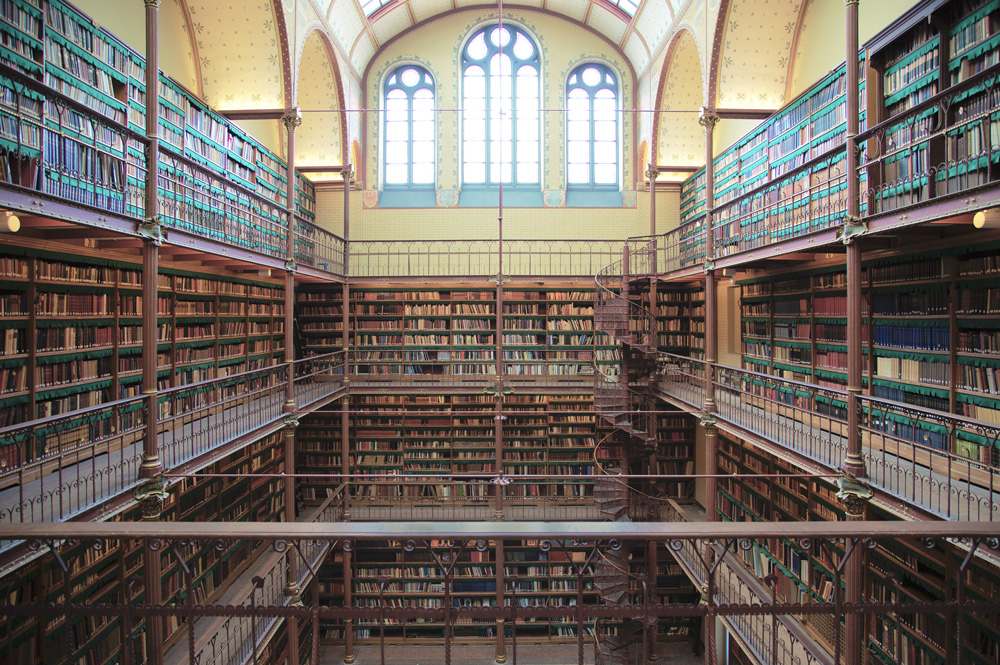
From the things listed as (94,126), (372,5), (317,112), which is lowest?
(94,126)

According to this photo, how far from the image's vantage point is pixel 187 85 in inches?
289

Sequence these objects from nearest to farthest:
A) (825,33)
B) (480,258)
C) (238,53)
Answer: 1. (825,33)
2. (238,53)
3. (480,258)

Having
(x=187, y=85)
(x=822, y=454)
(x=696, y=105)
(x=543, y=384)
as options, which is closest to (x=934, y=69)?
(x=822, y=454)

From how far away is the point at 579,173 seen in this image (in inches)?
→ 443

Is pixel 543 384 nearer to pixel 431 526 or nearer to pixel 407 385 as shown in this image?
pixel 407 385

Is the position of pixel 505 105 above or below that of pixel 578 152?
above

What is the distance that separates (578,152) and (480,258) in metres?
3.06

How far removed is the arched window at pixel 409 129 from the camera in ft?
36.6

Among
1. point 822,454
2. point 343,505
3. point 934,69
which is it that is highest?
point 934,69

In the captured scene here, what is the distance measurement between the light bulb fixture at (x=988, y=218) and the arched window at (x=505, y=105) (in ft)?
27.8

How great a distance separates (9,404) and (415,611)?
4.46m

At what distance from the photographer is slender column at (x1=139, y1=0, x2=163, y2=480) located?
418 cm

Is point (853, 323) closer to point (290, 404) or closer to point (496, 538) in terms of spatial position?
point (496, 538)

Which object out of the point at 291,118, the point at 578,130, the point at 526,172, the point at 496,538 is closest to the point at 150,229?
the point at 291,118
